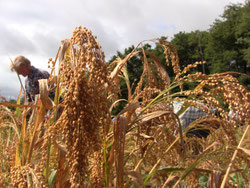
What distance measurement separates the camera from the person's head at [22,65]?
124 inches

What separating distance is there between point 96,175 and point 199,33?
41109mm

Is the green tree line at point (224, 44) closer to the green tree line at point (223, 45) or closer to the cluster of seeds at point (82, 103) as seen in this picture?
the green tree line at point (223, 45)

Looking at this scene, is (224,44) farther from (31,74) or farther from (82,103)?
(82,103)

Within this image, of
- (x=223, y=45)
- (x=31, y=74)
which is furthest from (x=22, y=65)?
(x=223, y=45)

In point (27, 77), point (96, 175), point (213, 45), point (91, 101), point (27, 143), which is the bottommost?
point (96, 175)

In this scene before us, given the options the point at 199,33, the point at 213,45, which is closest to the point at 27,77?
the point at 213,45

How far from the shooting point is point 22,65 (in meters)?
3.25

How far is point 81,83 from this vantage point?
82 centimetres

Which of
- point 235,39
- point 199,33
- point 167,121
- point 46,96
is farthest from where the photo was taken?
point 199,33

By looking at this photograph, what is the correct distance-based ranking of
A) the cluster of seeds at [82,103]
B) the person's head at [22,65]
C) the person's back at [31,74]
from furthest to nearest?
the person's back at [31,74]
the person's head at [22,65]
the cluster of seeds at [82,103]

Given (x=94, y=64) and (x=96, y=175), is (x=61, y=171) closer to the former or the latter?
(x=96, y=175)

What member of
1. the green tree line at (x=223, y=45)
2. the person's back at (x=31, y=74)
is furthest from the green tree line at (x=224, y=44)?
the person's back at (x=31, y=74)

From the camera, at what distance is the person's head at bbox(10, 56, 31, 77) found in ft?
10.3

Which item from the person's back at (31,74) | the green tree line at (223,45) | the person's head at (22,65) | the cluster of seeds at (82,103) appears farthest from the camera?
A: the green tree line at (223,45)
